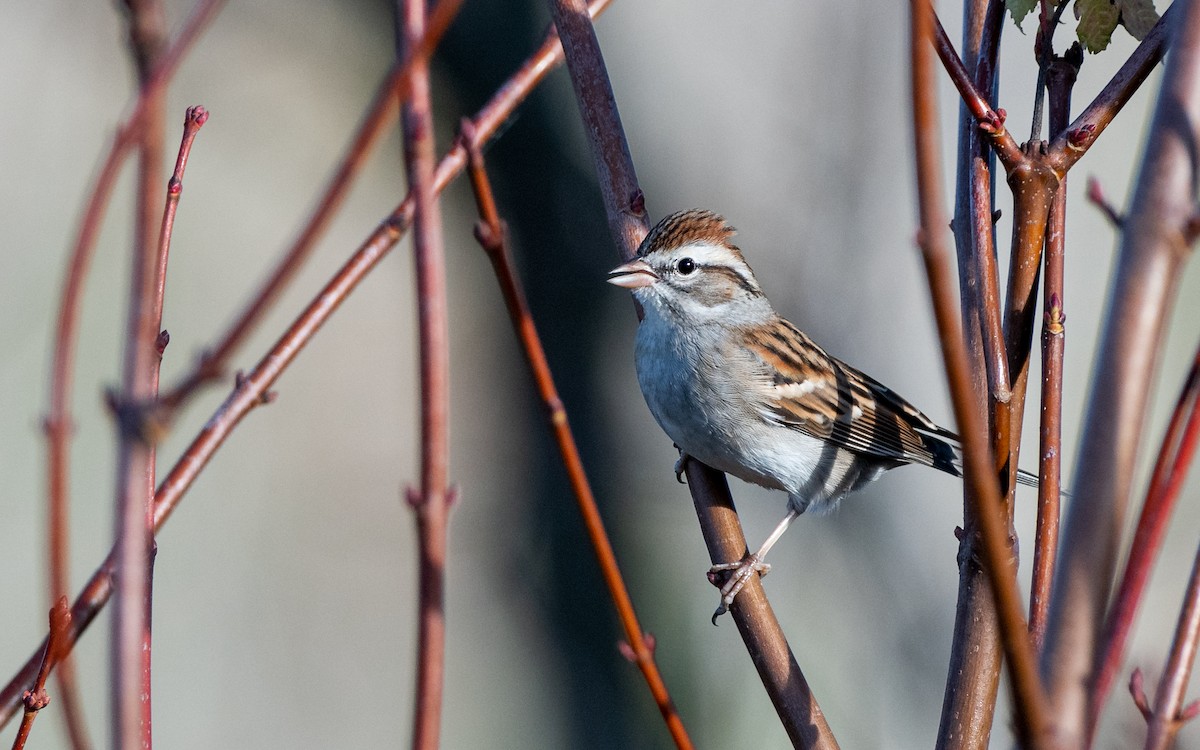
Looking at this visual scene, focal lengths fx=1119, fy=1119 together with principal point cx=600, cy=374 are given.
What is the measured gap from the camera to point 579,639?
5441 millimetres

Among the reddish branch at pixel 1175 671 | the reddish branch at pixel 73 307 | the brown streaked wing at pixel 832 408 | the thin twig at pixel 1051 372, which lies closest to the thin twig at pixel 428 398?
the reddish branch at pixel 73 307

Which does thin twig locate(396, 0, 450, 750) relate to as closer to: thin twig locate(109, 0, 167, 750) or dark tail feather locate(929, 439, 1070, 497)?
thin twig locate(109, 0, 167, 750)

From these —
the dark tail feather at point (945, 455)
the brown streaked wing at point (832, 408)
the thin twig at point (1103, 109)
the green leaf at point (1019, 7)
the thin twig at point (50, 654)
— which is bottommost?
the thin twig at point (50, 654)

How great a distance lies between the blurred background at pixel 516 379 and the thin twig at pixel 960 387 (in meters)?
3.94

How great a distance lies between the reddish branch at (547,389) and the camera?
3.02 ft

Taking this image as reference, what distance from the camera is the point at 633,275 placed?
289 cm

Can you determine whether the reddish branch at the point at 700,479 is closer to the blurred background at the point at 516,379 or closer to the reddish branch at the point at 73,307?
the reddish branch at the point at 73,307

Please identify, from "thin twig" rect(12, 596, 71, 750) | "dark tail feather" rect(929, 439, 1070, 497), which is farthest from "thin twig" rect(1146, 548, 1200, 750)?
"dark tail feather" rect(929, 439, 1070, 497)

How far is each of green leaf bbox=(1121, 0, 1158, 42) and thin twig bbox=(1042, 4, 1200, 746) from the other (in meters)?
1.05

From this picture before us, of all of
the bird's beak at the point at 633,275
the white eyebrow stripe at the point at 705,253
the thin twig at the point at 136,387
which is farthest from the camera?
the white eyebrow stripe at the point at 705,253

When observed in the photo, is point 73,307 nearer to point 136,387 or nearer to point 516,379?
point 136,387

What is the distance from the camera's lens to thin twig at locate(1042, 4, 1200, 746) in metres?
0.91

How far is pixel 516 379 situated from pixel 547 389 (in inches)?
174

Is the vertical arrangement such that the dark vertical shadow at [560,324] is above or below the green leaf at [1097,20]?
above
